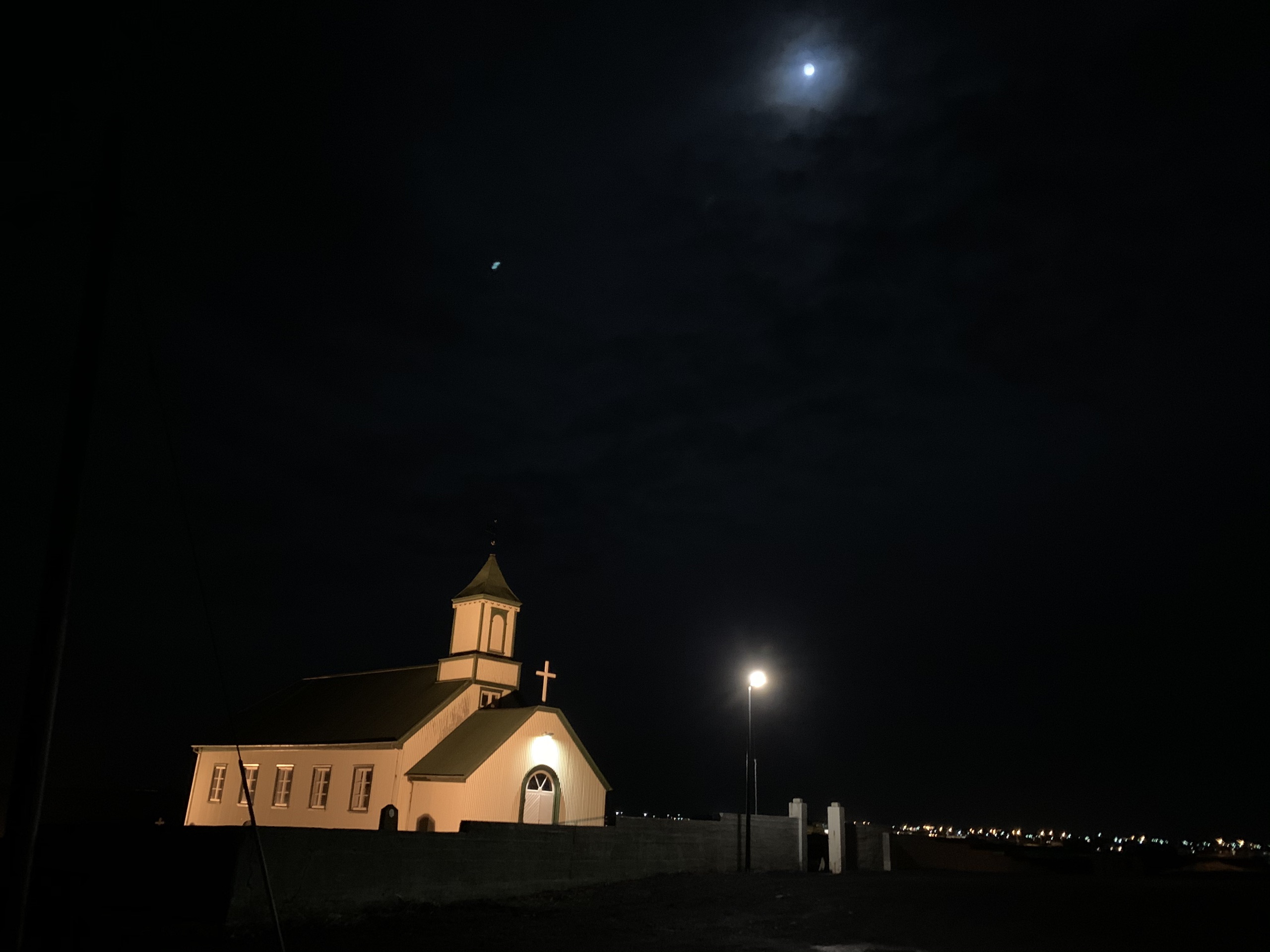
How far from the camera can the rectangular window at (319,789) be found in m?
33.5

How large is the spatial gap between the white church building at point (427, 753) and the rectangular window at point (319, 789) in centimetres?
6

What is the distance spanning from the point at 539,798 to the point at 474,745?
9.42 feet

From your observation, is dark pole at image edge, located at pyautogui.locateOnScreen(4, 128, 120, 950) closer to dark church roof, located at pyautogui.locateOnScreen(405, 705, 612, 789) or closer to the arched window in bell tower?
dark church roof, located at pyautogui.locateOnScreen(405, 705, 612, 789)

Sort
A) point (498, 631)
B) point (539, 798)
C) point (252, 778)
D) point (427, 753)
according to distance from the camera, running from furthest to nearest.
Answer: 1. point (252, 778)
2. point (498, 631)
3. point (427, 753)
4. point (539, 798)

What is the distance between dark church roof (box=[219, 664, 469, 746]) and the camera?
33344 mm

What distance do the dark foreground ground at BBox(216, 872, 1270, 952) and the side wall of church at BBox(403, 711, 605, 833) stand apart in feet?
30.1

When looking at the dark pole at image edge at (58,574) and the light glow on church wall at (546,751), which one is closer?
the dark pole at image edge at (58,574)

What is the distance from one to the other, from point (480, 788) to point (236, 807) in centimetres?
1406

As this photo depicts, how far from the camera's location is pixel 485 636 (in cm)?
3625

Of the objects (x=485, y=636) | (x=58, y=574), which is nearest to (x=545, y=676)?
(x=485, y=636)

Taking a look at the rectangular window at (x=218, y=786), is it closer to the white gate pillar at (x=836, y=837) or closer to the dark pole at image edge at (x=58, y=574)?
the white gate pillar at (x=836, y=837)

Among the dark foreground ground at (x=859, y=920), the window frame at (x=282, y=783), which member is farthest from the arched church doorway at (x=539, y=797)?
the window frame at (x=282, y=783)

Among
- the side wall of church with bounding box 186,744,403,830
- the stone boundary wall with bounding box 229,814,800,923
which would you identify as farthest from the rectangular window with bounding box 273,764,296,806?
the stone boundary wall with bounding box 229,814,800,923

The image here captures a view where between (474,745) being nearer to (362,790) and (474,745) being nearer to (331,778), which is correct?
(362,790)
